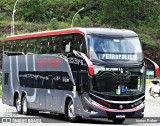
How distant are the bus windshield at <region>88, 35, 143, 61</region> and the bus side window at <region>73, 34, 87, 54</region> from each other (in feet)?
0.84

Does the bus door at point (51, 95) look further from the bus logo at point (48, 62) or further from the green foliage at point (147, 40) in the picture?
the green foliage at point (147, 40)

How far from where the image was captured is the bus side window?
25520 mm

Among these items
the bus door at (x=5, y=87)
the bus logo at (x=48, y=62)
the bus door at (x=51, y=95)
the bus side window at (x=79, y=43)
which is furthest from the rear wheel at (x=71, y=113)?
the bus door at (x=5, y=87)

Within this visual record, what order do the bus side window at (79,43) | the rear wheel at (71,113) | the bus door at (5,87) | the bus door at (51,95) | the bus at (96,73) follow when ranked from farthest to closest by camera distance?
the bus door at (5,87), the bus door at (51,95), the rear wheel at (71,113), the bus side window at (79,43), the bus at (96,73)

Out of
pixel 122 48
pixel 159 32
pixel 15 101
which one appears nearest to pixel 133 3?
pixel 159 32

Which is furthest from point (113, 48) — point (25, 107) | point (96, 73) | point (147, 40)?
point (147, 40)

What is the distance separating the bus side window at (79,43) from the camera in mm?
25520

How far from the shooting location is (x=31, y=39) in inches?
1210

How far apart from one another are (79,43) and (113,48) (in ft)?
4.20

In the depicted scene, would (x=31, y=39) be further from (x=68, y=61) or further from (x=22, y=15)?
(x=22, y=15)

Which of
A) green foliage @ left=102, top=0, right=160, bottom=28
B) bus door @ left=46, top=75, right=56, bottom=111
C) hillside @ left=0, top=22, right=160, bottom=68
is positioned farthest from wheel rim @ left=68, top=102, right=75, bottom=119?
green foliage @ left=102, top=0, right=160, bottom=28

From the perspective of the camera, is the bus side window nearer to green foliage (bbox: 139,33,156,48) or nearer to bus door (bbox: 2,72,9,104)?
bus door (bbox: 2,72,9,104)

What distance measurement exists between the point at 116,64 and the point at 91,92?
4.53 ft

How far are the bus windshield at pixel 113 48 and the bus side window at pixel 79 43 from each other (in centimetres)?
26
